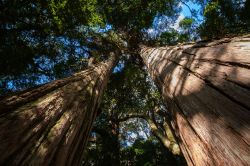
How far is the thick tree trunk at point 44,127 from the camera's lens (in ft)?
3.28

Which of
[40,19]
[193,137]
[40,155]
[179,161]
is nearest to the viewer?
[40,155]

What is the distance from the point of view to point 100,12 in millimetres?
12516

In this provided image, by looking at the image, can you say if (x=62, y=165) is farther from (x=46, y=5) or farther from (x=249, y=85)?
(x=46, y=5)

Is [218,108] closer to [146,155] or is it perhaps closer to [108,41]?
[108,41]

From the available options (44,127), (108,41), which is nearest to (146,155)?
(108,41)

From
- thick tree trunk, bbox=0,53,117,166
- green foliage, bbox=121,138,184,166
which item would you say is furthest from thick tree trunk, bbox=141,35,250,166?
green foliage, bbox=121,138,184,166

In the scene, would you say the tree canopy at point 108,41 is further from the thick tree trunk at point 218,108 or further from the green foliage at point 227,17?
the thick tree trunk at point 218,108

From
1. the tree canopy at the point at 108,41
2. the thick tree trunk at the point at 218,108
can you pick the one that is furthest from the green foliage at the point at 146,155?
the thick tree trunk at the point at 218,108

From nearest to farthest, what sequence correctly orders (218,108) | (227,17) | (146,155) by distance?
(218,108), (227,17), (146,155)

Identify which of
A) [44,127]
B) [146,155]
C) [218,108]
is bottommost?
[146,155]

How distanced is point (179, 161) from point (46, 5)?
9.27 meters

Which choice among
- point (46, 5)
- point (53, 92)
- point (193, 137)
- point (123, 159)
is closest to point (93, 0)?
point (46, 5)

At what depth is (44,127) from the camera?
1.33m

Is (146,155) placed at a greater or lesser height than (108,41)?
lesser
